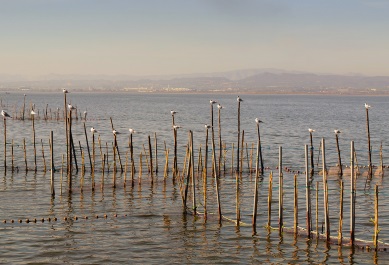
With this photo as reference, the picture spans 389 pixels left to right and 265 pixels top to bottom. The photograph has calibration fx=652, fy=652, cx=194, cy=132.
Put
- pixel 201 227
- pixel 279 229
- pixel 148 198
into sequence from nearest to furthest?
pixel 279 229, pixel 201 227, pixel 148 198

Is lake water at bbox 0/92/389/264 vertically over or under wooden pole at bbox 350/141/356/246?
under

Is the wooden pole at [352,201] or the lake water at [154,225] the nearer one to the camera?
the wooden pole at [352,201]

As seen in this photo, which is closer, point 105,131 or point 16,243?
point 16,243

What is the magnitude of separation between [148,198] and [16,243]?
10.7 meters

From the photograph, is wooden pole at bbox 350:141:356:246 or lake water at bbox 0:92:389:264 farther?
lake water at bbox 0:92:389:264

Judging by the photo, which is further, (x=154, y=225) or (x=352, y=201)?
(x=154, y=225)

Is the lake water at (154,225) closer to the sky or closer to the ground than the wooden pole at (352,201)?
closer to the ground

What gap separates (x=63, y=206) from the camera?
3341cm

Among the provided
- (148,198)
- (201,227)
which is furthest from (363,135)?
(201,227)

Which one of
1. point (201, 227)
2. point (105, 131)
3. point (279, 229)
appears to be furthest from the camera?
point (105, 131)

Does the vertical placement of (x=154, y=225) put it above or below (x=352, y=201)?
below

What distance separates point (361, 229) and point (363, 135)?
Answer: 5951 centimetres

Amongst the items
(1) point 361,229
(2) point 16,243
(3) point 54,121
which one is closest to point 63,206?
(2) point 16,243

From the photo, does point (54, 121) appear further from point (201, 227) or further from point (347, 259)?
point (347, 259)
